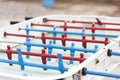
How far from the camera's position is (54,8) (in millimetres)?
8281

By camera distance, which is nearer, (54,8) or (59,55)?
(59,55)

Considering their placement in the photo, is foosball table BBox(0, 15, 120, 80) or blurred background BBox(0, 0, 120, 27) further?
blurred background BBox(0, 0, 120, 27)

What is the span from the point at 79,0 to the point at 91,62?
7774 millimetres

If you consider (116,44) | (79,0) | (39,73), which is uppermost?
(79,0)

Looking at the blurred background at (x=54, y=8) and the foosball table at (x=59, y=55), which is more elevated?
the blurred background at (x=54, y=8)

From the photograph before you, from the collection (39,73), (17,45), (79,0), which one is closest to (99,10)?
(79,0)

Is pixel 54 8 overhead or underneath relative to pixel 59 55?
overhead

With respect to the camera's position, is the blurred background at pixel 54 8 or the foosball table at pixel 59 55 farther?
the blurred background at pixel 54 8

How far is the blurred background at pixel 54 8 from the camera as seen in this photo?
7371mm

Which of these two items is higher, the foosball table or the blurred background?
the blurred background

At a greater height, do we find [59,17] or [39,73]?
[59,17]

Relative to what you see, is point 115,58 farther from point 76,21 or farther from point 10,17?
point 10,17

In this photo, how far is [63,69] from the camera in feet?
5.57

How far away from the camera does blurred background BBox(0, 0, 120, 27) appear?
24.2 feet
